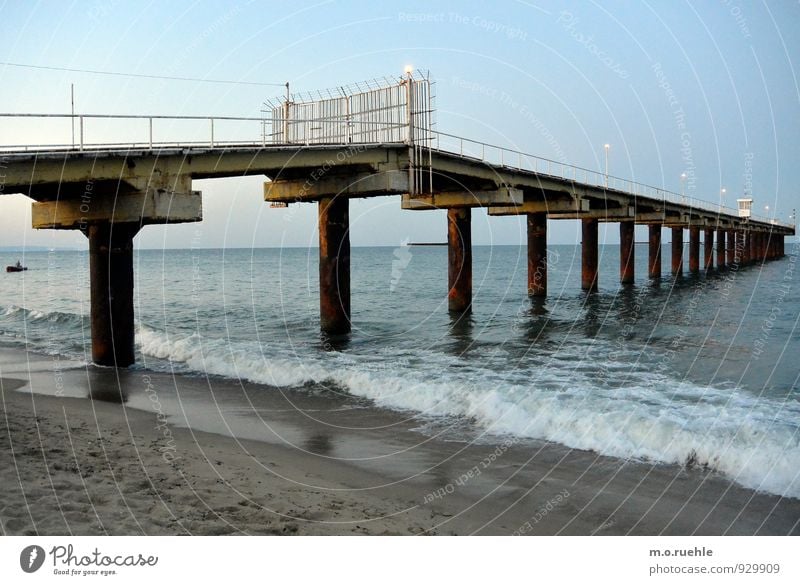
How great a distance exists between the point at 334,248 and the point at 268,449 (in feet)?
44.0

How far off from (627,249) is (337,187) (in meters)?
37.3

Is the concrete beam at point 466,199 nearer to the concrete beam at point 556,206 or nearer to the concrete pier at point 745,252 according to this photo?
the concrete beam at point 556,206

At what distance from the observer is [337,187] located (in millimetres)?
22516

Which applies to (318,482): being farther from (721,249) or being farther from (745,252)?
(745,252)

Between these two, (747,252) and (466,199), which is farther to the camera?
(747,252)

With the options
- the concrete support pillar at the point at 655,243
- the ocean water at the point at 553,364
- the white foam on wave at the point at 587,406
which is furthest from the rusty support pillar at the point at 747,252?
the white foam on wave at the point at 587,406

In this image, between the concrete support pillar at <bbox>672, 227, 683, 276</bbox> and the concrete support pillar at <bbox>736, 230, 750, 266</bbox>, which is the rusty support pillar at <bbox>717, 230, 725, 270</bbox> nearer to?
the concrete support pillar at <bbox>736, 230, 750, 266</bbox>

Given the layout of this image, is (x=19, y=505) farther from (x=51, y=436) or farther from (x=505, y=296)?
(x=505, y=296)

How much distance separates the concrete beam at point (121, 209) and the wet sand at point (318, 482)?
16.5ft

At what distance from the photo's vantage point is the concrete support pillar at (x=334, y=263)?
23.2 m

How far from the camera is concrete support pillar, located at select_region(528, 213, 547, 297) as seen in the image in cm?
3947

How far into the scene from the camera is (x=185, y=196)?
1700 cm

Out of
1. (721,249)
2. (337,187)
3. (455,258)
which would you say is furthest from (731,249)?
(337,187)
